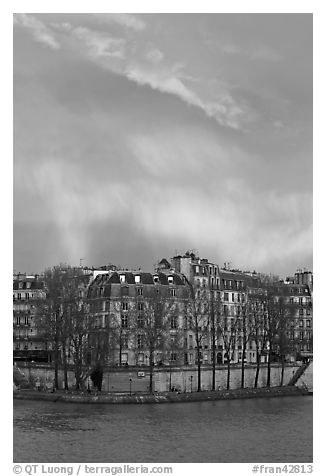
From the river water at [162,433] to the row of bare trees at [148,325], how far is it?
15.2ft

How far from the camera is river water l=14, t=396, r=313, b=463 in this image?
2034cm

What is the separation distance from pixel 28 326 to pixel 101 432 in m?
28.1

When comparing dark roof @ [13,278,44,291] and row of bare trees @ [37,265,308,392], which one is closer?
row of bare trees @ [37,265,308,392]

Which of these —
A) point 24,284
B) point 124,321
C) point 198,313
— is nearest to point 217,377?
point 198,313

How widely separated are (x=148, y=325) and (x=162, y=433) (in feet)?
49.7

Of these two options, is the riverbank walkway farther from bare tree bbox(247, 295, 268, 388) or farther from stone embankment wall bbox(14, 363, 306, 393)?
bare tree bbox(247, 295, 268, 388)

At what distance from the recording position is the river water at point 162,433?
20344mm

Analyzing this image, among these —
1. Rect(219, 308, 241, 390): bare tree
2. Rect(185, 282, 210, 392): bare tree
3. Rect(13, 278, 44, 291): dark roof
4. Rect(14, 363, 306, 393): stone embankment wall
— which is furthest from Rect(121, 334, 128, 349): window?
Rect(13, 278, 44, 291): dark roof

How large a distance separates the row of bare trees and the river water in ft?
15.2

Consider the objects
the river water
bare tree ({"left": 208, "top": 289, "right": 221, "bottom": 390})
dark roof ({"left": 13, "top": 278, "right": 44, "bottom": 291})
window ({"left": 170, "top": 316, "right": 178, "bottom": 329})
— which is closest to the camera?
the river water

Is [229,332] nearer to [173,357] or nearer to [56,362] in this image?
[173,357]

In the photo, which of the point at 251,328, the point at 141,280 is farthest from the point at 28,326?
the point at 251,328

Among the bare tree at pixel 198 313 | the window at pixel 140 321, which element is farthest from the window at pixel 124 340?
the bare tree at pixel 198 313
